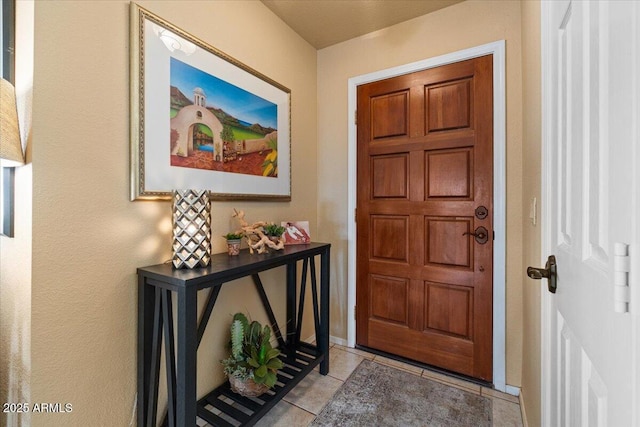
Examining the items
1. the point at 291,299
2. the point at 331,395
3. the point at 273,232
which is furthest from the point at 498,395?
the point at 273,232

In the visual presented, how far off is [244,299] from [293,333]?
0.53 m

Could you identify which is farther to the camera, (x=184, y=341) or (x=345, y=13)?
(x=345, y=13)

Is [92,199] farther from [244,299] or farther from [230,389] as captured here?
[230,389]

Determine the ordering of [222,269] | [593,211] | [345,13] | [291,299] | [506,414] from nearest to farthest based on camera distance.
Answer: [593,211], [222,269], [506,414], [345,13], [291,299]

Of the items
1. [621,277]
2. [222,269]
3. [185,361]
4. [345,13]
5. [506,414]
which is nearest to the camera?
[621,277]

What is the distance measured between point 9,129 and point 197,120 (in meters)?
0.70

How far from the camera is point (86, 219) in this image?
3.54ft

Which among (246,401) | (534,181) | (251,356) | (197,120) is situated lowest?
(246,401)

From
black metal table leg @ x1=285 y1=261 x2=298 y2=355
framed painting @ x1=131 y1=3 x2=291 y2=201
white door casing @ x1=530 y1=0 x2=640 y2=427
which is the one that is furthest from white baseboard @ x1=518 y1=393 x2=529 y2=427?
framed painting @ x1=131 y1=3 x2=291 y2=201

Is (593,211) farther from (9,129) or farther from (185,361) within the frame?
(9,129)

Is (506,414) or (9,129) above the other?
(9,129)

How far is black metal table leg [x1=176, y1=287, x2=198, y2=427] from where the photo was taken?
3.48 feet

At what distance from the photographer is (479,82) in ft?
6.00

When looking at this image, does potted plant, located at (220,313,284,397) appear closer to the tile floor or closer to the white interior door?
the tile floor
